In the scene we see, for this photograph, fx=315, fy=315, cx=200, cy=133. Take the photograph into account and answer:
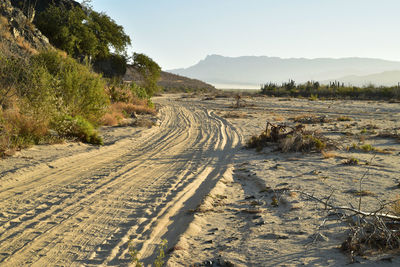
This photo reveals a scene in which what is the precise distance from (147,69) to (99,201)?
25.2 meters

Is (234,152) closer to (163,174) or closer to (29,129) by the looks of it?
(163,174)

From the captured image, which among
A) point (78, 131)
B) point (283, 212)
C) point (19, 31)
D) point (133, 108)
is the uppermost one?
point (19, 31)

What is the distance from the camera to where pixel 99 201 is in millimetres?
5406

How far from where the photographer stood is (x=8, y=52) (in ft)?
39.5

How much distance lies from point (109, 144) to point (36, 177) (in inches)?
153

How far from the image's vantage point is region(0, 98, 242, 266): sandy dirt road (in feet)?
12.6

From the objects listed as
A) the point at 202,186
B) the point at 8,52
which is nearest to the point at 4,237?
the point at 202,186

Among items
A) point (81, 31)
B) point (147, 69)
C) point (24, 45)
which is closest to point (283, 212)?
point (24, 45)

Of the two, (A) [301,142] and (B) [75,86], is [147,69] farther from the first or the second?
(A) [301,142]

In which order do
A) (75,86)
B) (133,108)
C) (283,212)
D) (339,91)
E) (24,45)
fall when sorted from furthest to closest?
1. (339,91)
2. (133,108)
3. (24,45)
4. (75,86)
5. (283,212)

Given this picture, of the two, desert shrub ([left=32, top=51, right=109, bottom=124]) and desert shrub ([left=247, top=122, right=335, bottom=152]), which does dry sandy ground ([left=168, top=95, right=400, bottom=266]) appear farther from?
desert shrub ([left=32, top=51, right=109, bottom=124])

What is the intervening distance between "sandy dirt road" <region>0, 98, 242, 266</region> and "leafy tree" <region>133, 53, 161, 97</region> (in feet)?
65.5

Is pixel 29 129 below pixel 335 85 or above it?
below

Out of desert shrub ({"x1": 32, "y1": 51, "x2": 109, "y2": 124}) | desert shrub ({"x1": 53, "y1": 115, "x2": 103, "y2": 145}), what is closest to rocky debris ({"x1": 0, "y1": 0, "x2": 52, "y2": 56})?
desert shrub ({"x1": 32, "y1": 51, "x2": 109, "y2": 124})
